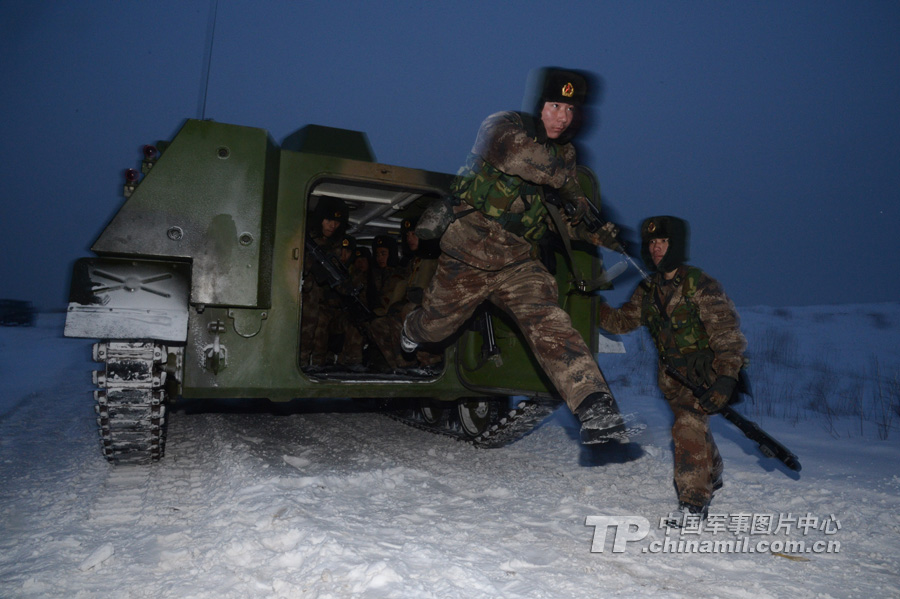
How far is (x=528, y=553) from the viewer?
240 cm

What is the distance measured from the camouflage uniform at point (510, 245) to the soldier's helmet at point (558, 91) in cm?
8

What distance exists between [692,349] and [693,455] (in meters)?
0.62

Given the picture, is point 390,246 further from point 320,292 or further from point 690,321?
point 690,321

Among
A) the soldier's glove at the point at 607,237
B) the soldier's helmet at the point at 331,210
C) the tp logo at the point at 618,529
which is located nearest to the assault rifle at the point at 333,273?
the soldier's helmet at the point at 331,210

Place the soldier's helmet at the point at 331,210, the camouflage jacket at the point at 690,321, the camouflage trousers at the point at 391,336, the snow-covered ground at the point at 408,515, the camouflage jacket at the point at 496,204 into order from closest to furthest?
the snow-covered ground at the point at 408,515
the camouflage jacket at the point at 690,321
the camouflage jacket at the point at 496,204
the soldier's helmet at the point at 331,210
the camouflage trousers at the point at 391,336

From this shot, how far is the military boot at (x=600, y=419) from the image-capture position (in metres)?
2.79

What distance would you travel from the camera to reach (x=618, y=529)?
275 cm

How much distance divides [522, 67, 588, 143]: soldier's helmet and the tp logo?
199 cm

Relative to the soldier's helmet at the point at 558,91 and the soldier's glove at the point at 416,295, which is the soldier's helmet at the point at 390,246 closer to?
the soldier's glove at the point at 416,295

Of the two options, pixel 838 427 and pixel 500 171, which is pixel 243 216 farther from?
pixel 838 427

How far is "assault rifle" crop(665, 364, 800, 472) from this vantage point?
2.94 m

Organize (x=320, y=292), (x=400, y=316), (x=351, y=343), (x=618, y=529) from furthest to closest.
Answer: (x=351, y=343), (x=320, y=292), (x=400, y=316), (x=618, y=529)

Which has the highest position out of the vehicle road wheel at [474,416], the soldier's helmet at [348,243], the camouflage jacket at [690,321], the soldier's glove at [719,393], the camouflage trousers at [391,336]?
the soldier's helmet at [348,243]

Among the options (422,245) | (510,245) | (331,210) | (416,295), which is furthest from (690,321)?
(331,210)
